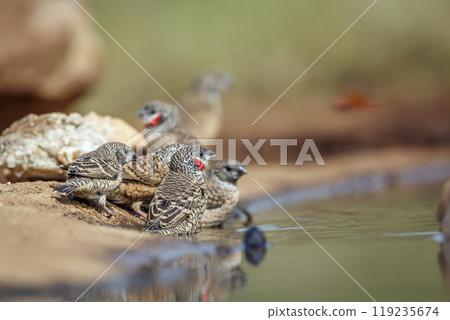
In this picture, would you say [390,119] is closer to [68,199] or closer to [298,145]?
[298,145]

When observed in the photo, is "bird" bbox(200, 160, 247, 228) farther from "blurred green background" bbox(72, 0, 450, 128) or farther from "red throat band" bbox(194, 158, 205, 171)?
"blurred green background" bbox(72, 0, 450, 128)

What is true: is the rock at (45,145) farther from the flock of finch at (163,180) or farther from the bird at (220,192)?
the bird at (220,192)

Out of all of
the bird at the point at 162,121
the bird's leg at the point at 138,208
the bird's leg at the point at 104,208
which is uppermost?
the bird at the point at 162,121

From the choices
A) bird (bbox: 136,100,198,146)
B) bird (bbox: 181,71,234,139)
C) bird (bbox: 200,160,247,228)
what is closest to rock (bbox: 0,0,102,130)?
bird (bbox: 181,71,234,139)

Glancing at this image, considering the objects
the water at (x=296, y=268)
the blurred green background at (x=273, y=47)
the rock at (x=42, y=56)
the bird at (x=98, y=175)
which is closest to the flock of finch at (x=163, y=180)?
the bird at (x=98, y=175)

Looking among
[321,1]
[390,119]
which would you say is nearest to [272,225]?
[390,119]

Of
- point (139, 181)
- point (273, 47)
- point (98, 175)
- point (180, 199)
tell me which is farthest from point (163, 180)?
point (273, 47)

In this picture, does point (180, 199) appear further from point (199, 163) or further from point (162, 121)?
point (162, 121)
